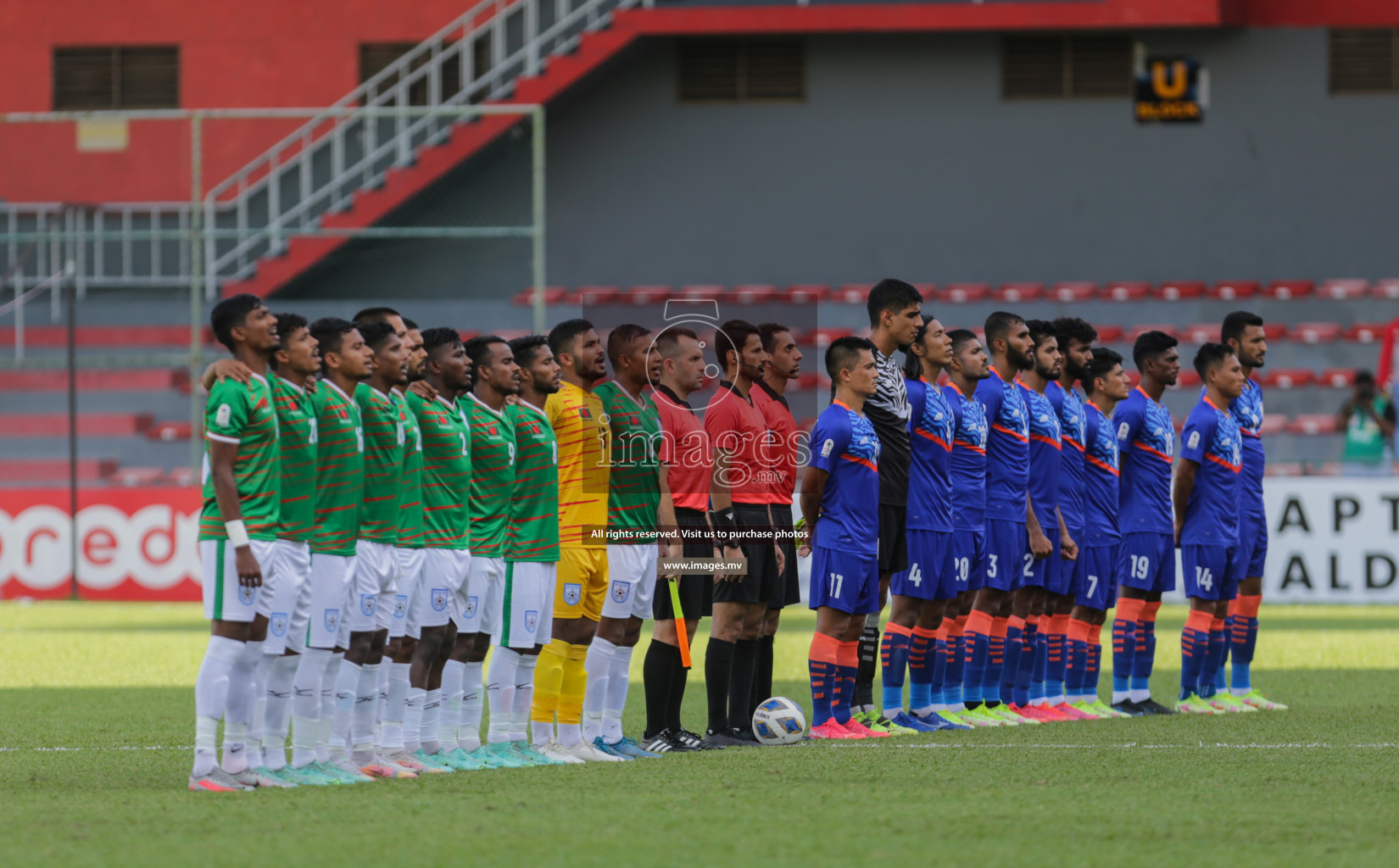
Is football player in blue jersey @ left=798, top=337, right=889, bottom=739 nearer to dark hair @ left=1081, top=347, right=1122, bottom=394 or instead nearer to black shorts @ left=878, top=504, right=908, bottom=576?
black shorts @ left=878, top=504, right=908, bottom=576

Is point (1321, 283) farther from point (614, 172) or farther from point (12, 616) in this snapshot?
point (12, 616)

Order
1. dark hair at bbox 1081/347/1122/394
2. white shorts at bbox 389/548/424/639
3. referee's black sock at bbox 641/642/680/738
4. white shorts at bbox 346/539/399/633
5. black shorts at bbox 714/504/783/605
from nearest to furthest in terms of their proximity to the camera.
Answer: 1. white shorts at bbox 346/539/399/633
2. white shorts at bbox 389/548/424/639
3. referee's black sock at bbox 641/642/680/738
4. black shorts at bbox 714/504/783/605
5. dark hair at bbox 1081/347/1122/394

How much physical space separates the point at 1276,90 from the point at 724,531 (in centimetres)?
1892

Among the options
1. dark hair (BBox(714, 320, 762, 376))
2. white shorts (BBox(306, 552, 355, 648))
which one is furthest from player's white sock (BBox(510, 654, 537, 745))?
dark hair (BBox(714, 320, 762, 376))

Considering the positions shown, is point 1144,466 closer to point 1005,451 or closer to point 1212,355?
point 1212,355

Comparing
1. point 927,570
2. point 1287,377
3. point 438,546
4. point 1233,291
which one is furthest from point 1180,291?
point 438,546

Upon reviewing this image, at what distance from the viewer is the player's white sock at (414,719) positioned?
854 centimetres

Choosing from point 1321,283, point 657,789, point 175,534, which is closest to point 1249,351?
point 657,789

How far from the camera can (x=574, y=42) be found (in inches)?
997

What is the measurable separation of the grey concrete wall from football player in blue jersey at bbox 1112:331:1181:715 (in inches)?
541

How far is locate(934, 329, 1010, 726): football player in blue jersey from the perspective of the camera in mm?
10516

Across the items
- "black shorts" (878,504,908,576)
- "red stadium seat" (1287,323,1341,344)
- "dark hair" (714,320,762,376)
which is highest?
"red stadium seat" (1287,323,1341,344)

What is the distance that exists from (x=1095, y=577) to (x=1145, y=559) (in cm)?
36

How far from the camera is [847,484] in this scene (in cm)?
979
